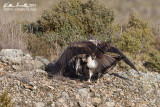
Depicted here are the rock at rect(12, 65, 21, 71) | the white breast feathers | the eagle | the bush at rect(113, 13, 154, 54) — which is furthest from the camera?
the bush at rect(113, 13, 154, 54)

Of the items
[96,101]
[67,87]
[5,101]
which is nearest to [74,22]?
[67,87]

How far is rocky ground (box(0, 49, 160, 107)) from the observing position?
464 centimetres

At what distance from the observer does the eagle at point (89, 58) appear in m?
4.75

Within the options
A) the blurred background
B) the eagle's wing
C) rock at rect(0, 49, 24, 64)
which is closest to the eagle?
the eagle's wing

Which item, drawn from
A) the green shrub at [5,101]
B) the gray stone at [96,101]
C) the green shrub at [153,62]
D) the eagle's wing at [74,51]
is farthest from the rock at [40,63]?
the green shrub at [153,62]

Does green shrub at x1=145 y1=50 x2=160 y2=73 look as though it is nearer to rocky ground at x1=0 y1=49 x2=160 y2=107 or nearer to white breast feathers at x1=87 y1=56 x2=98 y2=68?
rocky ground at x1=0 y1=49 x2=160 y2=107

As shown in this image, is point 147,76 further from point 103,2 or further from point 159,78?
point 103,2

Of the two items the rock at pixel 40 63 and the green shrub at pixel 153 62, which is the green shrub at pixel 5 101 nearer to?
the rock at pixel 40 63

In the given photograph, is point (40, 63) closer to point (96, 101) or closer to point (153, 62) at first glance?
point (96, 101)

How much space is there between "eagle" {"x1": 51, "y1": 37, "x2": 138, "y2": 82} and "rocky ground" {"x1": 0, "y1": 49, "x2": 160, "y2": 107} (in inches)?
11.4

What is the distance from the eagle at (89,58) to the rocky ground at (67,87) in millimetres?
290

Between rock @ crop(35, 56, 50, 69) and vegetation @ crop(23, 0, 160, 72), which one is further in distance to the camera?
vegetation @ crop(23, 0, 160, 72)

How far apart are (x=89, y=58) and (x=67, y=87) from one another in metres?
0.79

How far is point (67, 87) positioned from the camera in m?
5.12
